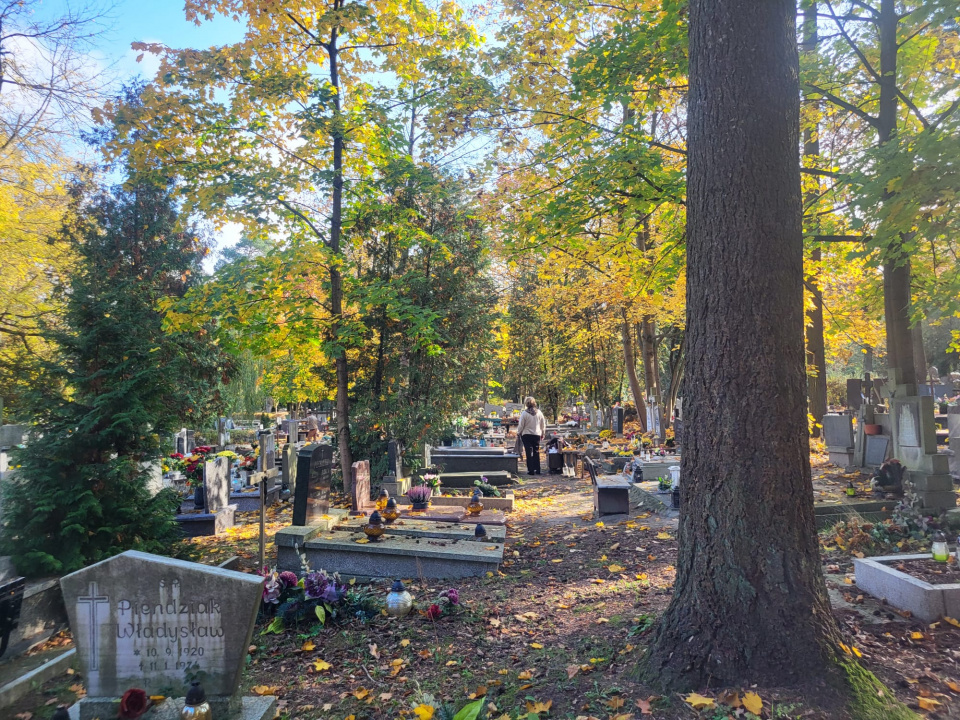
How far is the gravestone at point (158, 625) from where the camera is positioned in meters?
3.69

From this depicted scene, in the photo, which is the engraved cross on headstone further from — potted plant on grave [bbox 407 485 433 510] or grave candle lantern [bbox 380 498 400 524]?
potted plant on grave [bbox 407 485 433 510]

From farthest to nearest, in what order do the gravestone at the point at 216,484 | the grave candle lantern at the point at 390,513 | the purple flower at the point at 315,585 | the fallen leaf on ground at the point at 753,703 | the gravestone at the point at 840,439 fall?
1. the gravestone at the point at 840,439
2. the gravestone at the point at 216,484
3. the grave candle lantern at the point at 390,513
4. the purple flower at the point at 315,585
5. the fallen leaf on ground at the point at 753,703

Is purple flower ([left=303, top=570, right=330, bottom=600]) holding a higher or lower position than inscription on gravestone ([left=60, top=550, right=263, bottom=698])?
lower

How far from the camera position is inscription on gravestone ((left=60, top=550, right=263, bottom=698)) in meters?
3.69

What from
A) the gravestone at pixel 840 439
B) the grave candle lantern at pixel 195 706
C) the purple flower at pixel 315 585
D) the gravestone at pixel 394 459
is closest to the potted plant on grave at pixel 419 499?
the gravestone at pixel 394 459

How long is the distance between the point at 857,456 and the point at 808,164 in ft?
18.3

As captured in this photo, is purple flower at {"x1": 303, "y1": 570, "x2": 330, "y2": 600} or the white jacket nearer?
purple flower at {"x1": 303, "y1": 570, "x2": 330, "y2": 600}

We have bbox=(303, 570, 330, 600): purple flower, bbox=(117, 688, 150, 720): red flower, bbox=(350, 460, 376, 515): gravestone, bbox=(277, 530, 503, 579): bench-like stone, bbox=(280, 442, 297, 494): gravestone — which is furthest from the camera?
bbox=(280, 442, 297, 494): gravestone

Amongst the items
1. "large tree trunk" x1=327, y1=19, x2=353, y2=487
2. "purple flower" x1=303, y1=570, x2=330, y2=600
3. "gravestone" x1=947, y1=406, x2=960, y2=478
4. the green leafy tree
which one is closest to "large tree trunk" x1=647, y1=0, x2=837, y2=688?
"purple flower" x1=303, y1=570, x2=330, y2=600

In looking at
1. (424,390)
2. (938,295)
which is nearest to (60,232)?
(424,390)

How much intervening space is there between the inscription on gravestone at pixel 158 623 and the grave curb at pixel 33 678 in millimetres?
616

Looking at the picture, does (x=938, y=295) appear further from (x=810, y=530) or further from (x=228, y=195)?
(x=228, y=195)

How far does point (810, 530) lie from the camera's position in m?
3.70

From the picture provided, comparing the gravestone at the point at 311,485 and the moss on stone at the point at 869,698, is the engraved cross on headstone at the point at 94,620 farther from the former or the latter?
the moss on stone at the point at 869,698
